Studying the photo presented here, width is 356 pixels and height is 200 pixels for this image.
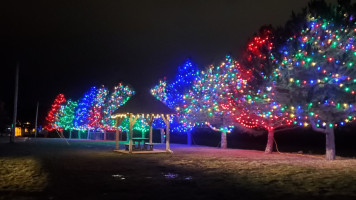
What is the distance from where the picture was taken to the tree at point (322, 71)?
1588cm

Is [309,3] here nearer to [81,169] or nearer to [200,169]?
[200,169]

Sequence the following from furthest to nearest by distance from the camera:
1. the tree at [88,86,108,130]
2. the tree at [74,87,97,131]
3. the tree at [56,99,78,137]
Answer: the tree at [56,99,78,137] → the tree at [74,87,97,131] → the tree at [88,86,108,130]

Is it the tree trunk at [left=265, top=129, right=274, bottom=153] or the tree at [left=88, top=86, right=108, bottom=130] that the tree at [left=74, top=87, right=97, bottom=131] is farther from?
the tree trunk at [left=265, top=129, right=274, bottom=153]

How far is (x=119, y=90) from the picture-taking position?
45.2 meters

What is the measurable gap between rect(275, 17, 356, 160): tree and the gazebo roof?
8097 millimetres

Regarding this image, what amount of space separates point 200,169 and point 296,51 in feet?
25.3

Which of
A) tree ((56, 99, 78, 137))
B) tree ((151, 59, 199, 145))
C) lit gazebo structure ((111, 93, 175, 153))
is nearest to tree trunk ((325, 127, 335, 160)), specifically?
lit gazebo structure ((111, 93, 175, 153))

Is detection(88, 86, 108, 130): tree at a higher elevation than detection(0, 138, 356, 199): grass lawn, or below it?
higher

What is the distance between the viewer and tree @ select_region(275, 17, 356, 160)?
52.1ft

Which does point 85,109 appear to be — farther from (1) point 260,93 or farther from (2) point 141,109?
(1) point 260,93

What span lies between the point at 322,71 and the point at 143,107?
1076 cm

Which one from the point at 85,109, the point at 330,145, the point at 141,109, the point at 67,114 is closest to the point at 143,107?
the point at 141,109

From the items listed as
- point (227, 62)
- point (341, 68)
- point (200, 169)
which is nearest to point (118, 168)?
point (200, 169)

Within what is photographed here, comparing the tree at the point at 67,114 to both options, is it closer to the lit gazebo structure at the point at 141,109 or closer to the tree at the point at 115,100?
the tree at the point at 115,100
